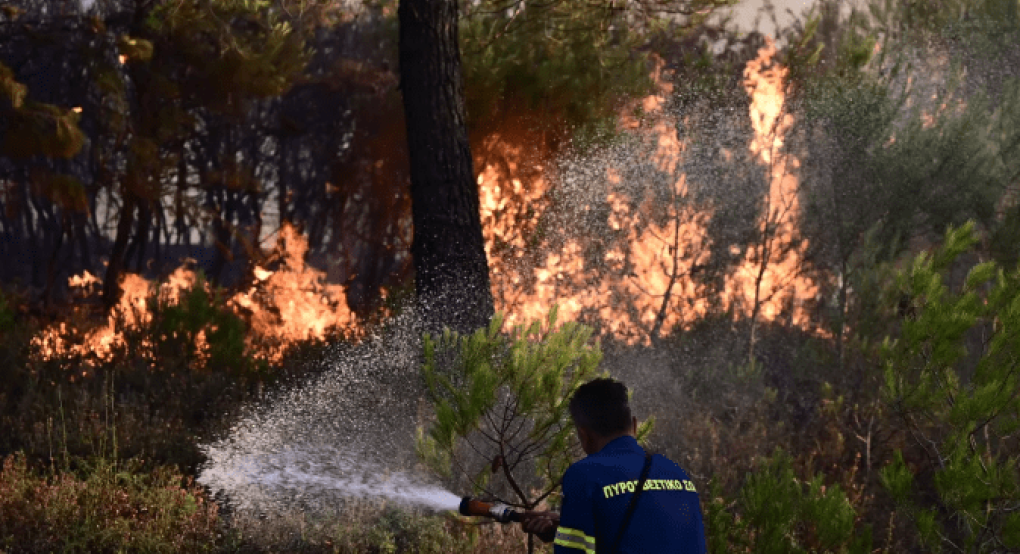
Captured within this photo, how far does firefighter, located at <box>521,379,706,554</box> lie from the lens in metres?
2.93

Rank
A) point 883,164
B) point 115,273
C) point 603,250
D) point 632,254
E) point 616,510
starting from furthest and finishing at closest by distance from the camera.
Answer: point 115,273, point 603,250, point 632,254, point 883,164, point 616,510

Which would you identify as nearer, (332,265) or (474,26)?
(474,26)

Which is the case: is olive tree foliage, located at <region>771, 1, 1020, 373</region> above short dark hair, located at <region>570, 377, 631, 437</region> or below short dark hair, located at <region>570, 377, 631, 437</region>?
above

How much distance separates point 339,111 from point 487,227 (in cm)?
961

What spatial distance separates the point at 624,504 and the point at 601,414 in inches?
11.5

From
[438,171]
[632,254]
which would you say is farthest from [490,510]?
[632,254]

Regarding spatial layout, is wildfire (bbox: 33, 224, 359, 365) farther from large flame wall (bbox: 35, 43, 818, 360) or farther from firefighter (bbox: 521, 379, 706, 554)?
firefighter (bbox: 521, 379, 706, 554)

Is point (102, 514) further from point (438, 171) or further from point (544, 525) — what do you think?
point (544, 525)

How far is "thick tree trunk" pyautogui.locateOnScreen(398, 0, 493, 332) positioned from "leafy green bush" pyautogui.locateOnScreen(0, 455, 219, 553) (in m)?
2.71

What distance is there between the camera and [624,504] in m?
2.94

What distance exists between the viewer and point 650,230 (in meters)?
12.6

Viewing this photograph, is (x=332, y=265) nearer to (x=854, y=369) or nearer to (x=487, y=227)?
(x=487, y=227)

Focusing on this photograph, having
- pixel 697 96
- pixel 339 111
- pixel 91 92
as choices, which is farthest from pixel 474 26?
pixel 91 92

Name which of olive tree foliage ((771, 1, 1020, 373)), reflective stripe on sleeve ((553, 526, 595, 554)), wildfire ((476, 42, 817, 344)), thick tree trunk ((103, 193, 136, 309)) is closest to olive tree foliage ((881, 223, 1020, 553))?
reflective stripe on sleeve ((553, 526, 595, 554))
